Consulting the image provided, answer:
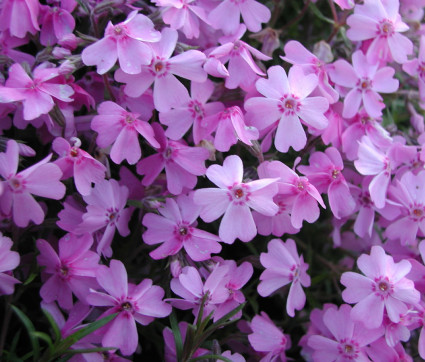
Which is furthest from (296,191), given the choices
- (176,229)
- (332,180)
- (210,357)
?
(210,357)

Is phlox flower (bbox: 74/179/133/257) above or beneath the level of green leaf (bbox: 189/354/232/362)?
above

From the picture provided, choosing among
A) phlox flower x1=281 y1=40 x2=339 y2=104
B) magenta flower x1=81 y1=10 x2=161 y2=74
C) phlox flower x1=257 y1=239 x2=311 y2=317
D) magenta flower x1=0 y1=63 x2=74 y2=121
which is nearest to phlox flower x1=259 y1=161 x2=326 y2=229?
phlox flower x1=257 y1=239 x2=311 y2=317

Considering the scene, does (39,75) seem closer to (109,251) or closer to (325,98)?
(109,251)

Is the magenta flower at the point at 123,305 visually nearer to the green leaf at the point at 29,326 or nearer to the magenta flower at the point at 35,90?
the green leaf at the point at 29,326

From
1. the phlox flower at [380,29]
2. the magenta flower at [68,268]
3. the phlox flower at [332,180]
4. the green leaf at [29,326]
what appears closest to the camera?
the green leaf at [29,326]

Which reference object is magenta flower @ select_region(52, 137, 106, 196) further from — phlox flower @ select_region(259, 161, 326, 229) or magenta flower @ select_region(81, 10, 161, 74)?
phlox flower @ select_region(259, 161, 326, 229)

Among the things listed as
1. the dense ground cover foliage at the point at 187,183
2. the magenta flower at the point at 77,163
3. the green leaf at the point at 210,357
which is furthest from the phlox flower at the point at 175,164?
the green leaf at the point at 210,357
